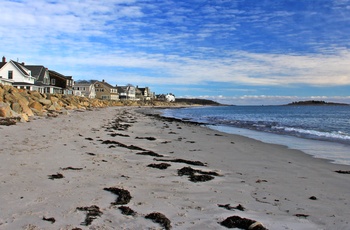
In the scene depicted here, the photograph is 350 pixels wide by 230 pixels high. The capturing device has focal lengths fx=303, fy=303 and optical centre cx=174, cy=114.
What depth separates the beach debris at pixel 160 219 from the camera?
4211 mm

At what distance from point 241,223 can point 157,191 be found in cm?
193

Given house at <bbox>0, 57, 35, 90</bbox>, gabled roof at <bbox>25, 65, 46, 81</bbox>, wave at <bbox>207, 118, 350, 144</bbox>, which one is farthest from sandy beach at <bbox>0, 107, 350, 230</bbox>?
gabled roof at <bbox>25, 65, 46, 81</bbox>

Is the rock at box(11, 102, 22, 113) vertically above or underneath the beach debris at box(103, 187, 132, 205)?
above

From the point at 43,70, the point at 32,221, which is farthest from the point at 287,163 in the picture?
the point at 43,70

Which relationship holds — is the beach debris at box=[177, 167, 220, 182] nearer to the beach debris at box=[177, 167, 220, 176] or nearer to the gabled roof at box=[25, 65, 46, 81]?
the beach debris at box=[177, 167, 220, 176]

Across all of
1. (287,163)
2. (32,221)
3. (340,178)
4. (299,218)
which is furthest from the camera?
(287,163)

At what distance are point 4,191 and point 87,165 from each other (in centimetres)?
258

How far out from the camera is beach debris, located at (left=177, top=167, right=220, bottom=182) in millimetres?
6906

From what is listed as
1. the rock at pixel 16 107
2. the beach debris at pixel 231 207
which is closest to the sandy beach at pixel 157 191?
the beach debris at pixel 231 207

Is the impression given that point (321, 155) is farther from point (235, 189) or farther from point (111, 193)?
point (111, 193)

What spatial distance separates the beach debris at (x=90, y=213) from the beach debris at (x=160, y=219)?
745 mm

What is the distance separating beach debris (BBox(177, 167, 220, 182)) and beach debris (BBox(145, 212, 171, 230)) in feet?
7.79

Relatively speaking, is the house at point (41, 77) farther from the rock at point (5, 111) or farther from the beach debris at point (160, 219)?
the beach debris at point (160, 219)

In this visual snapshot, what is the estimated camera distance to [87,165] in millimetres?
7699
